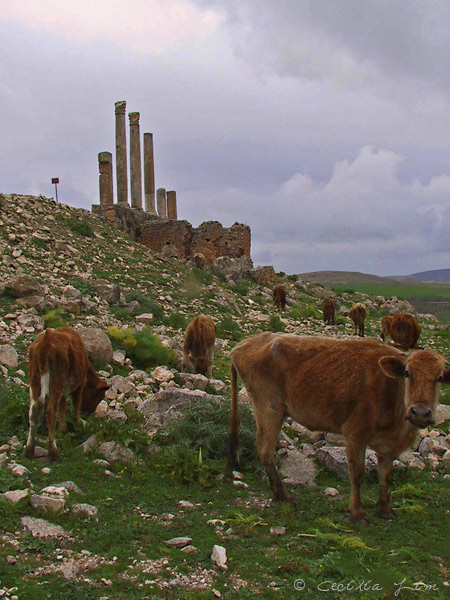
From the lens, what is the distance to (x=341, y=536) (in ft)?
15.9

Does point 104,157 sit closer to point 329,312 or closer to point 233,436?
point 329,312

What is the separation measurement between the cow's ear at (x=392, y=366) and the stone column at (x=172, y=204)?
39.7 m

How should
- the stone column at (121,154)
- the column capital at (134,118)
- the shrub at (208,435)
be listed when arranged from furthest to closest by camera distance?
the column capital at (134,118) < the stone column at (121,154) < the shrub at (208,435)

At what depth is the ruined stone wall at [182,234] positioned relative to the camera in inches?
1335

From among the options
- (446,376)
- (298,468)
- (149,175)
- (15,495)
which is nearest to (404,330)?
(298,468)

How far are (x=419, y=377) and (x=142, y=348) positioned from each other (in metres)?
7.69

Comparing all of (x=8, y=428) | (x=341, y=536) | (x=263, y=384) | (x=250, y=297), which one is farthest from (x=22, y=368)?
(x=250, y=297)

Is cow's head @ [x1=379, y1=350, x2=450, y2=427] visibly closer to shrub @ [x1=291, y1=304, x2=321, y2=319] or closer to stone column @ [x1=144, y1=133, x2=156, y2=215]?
shrub @ [x1=291, y1=304, x2=321, y2=319]

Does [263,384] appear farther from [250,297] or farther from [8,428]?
[250,297]

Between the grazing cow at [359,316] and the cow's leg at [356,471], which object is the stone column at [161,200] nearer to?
the grazing cow at [359,316]

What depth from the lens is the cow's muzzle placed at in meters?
4.61

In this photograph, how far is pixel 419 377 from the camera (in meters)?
4.84

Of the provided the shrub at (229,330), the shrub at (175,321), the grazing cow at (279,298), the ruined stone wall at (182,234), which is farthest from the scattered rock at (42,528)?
the ruined stone wall at (182,234)

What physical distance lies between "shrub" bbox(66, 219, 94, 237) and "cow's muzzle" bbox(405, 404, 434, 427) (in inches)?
872
